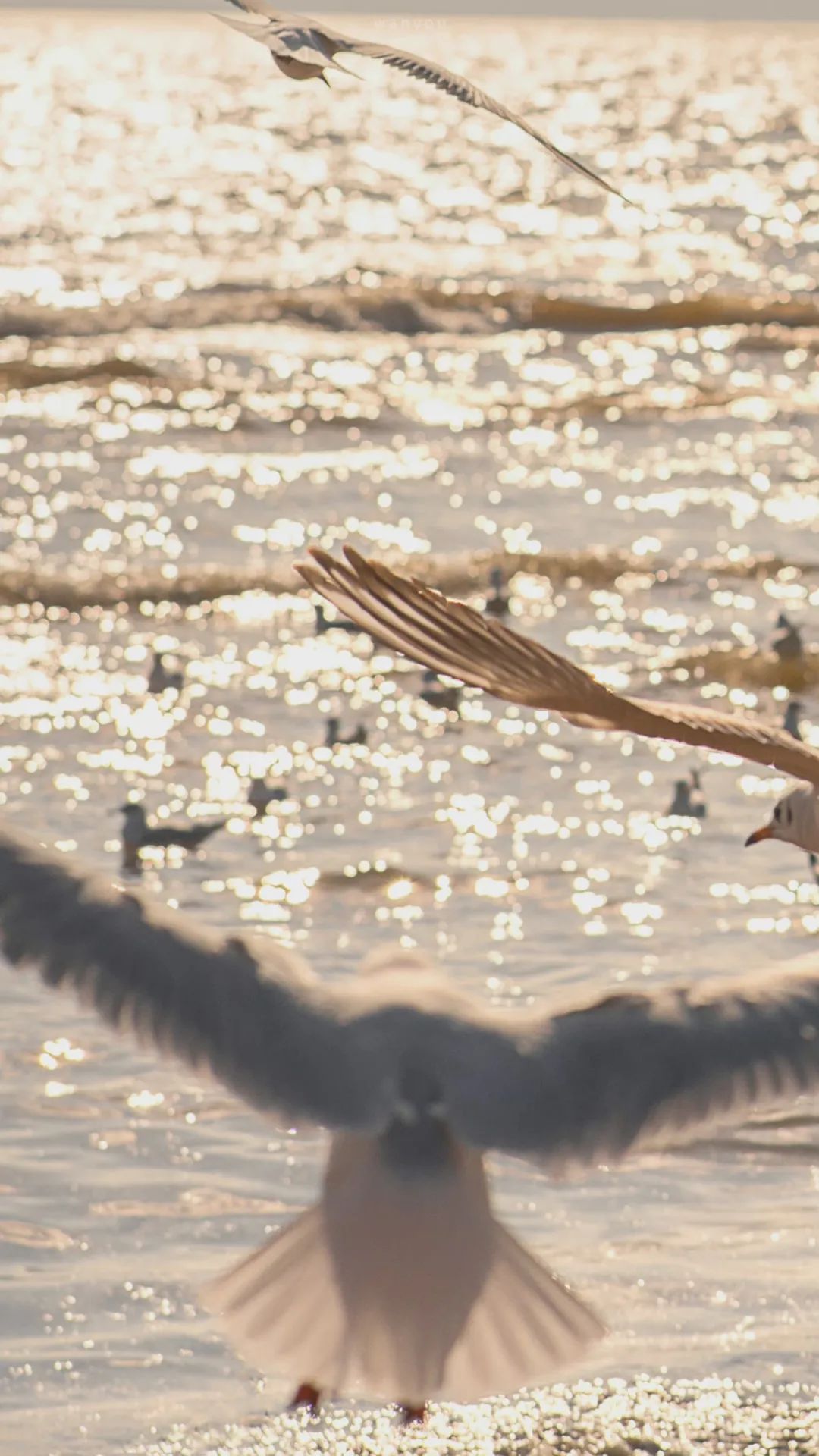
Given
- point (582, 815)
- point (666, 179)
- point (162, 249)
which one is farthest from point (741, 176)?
point (582, 815)

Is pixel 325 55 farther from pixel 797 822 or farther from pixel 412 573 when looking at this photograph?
pixel 412 573

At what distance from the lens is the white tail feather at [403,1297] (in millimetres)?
3928

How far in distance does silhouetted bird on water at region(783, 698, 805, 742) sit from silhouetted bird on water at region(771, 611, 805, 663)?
5.78ft

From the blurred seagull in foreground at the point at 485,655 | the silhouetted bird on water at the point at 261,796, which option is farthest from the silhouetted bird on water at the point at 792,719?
the blurred seagull in foreground at the point at 485,655

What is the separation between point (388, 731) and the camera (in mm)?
11469

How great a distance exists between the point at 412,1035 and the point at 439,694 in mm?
8074

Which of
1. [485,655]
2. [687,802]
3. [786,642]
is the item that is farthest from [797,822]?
[786,642]

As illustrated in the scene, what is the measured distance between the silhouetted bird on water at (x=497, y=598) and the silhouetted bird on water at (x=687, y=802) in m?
4.69

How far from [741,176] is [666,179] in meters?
2.02

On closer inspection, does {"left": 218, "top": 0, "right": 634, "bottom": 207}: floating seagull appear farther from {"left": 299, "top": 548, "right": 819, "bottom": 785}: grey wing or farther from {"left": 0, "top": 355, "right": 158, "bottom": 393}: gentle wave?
{"left": 0, "top": 355, "right": 158, "bottom": 393}: gentle wave

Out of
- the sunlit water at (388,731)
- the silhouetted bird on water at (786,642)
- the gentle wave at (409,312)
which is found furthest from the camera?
the gentle wave at (409,312)

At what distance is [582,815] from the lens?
1005cm

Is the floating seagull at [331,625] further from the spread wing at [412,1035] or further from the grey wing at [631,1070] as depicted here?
the grey wing at [631,1070]

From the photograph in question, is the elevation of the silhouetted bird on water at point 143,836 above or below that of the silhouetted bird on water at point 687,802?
below
